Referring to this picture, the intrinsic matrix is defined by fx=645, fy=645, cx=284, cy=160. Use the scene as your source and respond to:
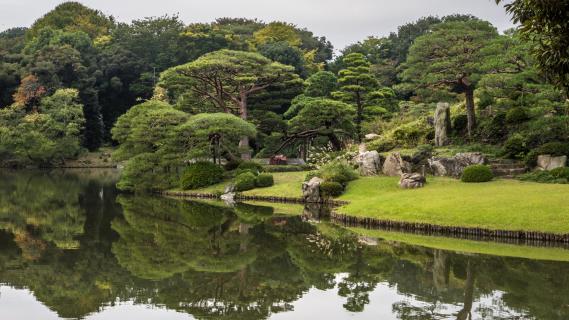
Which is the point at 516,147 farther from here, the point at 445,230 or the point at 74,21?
the point at 74,21

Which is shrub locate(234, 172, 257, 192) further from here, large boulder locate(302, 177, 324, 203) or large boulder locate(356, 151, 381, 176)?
large boulder locate(356, 151, 381, 176)

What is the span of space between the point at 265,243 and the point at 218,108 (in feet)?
84.5

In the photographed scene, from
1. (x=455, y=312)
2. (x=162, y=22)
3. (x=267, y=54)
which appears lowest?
(x=455, y=312)

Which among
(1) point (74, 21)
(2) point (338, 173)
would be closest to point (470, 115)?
(2) point (338, 173)

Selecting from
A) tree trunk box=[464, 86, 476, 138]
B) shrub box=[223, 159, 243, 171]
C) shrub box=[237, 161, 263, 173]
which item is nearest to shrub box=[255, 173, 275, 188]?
shrub box=[237, 161, 263, 173]

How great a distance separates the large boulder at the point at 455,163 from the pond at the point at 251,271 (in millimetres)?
7403

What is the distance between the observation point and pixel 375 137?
36.8m

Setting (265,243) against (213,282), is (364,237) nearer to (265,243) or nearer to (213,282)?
(265,243)

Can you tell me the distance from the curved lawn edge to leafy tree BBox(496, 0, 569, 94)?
8340 mm

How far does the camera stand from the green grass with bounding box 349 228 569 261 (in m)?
17.6

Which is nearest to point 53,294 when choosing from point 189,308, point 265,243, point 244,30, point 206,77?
point 189,308

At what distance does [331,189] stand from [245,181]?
6.19 m

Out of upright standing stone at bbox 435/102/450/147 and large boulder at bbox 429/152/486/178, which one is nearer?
large boulder at bbox 429/152/486/178

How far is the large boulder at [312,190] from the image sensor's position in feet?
98.8
